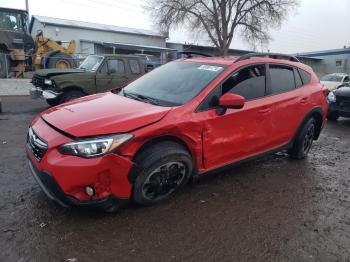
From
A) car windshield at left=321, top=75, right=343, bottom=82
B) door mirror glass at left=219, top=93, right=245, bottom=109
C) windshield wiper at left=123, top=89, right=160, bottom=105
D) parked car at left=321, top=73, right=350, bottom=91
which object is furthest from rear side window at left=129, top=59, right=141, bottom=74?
car windshield at left=321, top=75, right=343, bottom=82

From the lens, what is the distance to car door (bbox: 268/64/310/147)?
4.47 meters

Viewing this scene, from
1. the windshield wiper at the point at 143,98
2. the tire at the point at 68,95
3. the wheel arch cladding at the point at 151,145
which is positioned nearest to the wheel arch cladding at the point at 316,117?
the wheel arch cladding at the point at 151,145

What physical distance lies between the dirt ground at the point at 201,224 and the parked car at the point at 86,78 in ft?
14.7

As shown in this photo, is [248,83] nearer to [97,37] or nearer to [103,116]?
[103,116]

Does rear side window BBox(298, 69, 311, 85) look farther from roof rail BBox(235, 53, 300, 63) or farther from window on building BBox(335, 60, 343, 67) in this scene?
window on building BBox(335, 60, 343, 67)

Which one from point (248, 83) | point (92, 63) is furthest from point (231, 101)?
point (92, 63)

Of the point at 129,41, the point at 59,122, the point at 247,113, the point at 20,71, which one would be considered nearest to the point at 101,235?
the point at 59,122

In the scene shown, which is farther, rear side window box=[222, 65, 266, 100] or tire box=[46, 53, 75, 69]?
tire box=[46, 53, 75, 69]

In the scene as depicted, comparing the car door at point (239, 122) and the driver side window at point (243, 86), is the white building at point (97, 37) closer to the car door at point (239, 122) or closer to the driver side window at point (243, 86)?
the driver side window at point (243, 86)

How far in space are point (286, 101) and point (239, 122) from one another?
1081 mm

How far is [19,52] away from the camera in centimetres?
1551

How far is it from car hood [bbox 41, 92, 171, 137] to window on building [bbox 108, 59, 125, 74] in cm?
582

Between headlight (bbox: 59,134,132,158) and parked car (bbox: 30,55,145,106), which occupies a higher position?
parked car (bbox: 30,55,145,106)

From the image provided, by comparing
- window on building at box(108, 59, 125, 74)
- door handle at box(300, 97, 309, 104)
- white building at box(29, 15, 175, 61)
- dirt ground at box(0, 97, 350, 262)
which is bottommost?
dirt ground at box(0, 97, 350, 262)
